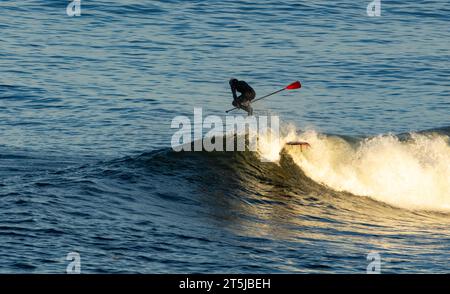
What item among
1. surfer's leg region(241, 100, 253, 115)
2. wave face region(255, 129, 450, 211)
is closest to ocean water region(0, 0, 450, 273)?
wave face region(255, 129, 450, 211)

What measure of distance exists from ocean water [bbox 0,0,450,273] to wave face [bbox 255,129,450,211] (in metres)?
0.05

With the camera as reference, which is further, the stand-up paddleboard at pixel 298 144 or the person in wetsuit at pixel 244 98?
the stand-up paddleboard at pixel 298 144

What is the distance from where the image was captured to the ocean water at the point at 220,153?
55.9 ft

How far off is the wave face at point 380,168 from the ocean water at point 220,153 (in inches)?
2.1

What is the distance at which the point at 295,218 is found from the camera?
19906 millimetres

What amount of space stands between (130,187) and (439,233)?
6.53 meters

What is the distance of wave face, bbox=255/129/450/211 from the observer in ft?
76.1

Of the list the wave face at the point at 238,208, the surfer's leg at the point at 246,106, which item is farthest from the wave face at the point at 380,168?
the surfer's leg at the point at 246,106

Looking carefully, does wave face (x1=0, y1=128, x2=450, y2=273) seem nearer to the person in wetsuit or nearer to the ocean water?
the ocean water

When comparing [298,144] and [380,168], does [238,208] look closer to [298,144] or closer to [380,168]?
[298,144]

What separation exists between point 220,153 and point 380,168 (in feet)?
13.8

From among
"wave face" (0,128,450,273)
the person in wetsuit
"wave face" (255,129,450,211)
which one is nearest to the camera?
"wave face" (0,128,450,273)

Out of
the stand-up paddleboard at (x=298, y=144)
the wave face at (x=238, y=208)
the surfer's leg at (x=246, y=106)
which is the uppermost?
the surfer's leg at (x=246, y=106)

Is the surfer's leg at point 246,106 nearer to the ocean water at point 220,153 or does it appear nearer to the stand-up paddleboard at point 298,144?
the ocean water at point 220,153
